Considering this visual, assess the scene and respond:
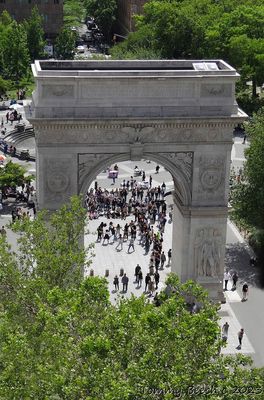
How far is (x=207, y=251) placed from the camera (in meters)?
47.2

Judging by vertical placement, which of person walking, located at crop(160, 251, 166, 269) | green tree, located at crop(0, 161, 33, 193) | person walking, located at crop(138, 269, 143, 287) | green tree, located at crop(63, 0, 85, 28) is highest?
green tree, located at crop(63, 0, 85, 28)

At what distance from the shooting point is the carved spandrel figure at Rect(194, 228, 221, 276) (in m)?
46.9

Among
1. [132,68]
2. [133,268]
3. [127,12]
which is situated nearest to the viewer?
[132,68]

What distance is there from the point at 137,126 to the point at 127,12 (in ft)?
294

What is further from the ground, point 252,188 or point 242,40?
point 242,40

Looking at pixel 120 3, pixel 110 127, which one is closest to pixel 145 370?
pixel 110 127

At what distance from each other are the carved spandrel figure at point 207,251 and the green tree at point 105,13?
92549 mm

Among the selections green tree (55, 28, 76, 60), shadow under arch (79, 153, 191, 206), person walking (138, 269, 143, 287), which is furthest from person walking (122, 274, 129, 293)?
green tree (55, 28, 76, 60)

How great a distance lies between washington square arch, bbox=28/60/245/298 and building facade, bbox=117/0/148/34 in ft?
264

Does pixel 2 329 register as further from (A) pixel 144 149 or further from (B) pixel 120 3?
(B) pixel 120 3

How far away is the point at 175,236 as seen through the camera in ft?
161

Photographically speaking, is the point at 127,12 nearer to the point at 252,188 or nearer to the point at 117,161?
the point at 252,188

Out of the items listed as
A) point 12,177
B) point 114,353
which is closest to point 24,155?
point 12,177

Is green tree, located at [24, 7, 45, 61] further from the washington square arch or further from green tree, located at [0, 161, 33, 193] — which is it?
the washington square arch
